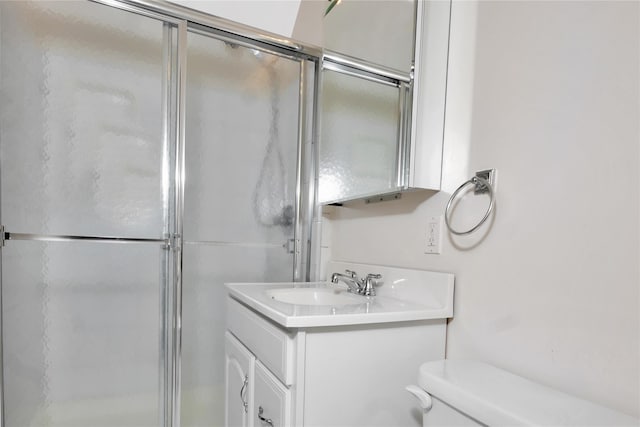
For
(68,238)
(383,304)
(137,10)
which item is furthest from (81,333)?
(137,10)

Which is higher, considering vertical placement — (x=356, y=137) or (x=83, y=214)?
(x=356, y=137)

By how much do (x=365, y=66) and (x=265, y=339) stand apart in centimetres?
109

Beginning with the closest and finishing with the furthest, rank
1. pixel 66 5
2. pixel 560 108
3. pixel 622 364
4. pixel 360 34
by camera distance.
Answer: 1. pixel 622 364
2. pixel 560 108
3. pixel 66 5
4. pixel 360 34

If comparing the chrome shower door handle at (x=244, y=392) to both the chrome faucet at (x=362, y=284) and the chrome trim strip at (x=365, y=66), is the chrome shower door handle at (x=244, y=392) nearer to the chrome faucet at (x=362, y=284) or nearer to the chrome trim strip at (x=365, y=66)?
the chrome faucet at (x=362, y=284)

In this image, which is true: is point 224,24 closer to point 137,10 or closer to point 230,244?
point 137,10

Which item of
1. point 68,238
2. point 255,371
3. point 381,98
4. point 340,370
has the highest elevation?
point 381,98

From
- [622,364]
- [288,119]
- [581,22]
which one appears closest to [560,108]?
[581,22]

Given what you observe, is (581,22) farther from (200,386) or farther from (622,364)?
(200,386)

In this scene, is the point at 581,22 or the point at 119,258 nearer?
the point at 581,22

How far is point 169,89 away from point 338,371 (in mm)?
1274

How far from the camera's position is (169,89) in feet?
4.97

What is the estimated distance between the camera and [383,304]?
1112 millimetres

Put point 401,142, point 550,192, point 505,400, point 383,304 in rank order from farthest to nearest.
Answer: point 401,142 < point 383,304 < point 550,192 < point 505,400

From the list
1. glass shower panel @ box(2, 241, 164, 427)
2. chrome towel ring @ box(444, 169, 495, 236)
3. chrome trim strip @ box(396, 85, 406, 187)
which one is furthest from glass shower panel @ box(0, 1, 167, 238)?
chrome towel ring @ box(444, 169, 495, 236)
